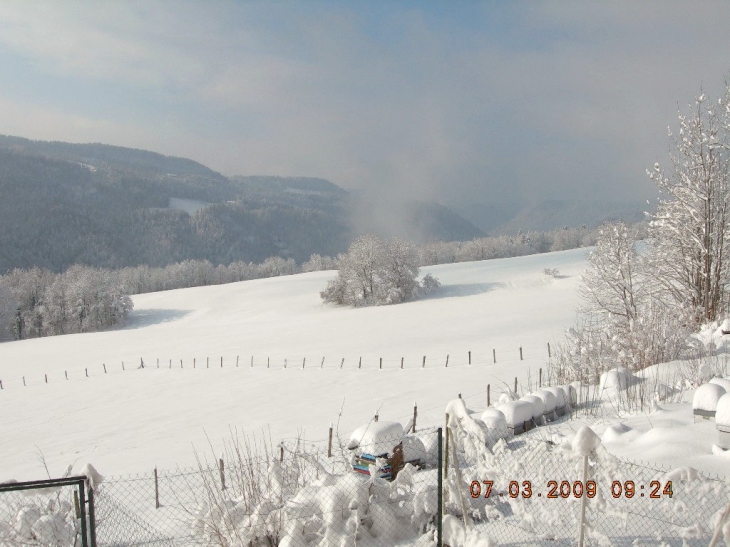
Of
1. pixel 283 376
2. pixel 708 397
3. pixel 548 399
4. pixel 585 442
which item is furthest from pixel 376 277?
pixel 585 442

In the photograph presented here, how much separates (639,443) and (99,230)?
20331 centimetres

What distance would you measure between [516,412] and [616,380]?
11.8ft

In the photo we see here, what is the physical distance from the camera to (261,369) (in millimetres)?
30078

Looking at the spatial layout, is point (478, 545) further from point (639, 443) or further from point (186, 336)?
point (186, 336)

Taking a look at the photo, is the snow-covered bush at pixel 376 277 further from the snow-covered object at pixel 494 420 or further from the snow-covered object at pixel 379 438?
the snow-covered object at pixel 379 438

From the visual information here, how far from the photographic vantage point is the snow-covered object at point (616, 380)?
12492 mm

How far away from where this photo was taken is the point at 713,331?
17.5m

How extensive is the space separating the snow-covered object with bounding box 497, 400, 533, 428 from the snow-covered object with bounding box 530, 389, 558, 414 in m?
0.78

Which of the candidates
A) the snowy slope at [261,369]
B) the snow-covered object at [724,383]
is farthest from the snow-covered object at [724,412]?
the snowy slope at [261,369]

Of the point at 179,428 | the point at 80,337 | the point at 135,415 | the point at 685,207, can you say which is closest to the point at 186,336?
the point at 80,337

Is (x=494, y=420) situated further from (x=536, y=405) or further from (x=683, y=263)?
(x=683, y=263)

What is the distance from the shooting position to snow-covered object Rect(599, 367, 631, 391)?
12492 millimetres
